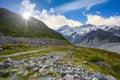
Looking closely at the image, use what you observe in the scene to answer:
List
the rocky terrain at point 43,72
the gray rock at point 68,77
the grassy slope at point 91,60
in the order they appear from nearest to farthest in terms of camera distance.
A: the gray rock at point 68,77 → the rocky terrain at point 43,72 → the grassy slope at point 91,60

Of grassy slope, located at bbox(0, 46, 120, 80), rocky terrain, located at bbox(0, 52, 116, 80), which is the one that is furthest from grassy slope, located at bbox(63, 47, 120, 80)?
rocky terrain, located at bbox(0, 52, 116, 80)

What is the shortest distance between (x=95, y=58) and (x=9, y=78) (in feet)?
106

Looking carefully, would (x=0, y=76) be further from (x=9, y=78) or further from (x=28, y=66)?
(x=28, y=66)

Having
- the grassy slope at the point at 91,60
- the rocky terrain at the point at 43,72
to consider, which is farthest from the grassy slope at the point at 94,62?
the rocky terrain at the point at 43,72

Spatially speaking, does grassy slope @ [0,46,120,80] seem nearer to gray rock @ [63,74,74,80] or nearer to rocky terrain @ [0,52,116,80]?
rocky terrain @ [0,52,116,80]

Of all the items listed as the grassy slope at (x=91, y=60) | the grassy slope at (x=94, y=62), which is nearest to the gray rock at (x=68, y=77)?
the grassy slope at (x=91, y=60)

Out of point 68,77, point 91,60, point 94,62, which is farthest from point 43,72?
point 94,62

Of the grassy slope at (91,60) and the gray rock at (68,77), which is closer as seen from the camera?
the gray rock at (68,77)

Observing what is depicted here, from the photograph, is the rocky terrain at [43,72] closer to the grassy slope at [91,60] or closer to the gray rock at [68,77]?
the gray rock at [68,77]

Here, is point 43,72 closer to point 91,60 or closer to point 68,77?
point 68,77

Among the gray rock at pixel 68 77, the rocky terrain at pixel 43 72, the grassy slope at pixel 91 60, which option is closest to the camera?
the gray rock at pixel 68 77

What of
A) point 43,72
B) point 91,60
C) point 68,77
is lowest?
point 68,77

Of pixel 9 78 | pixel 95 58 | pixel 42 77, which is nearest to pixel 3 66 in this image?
pixel 9 78

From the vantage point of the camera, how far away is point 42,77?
30.9 meters
